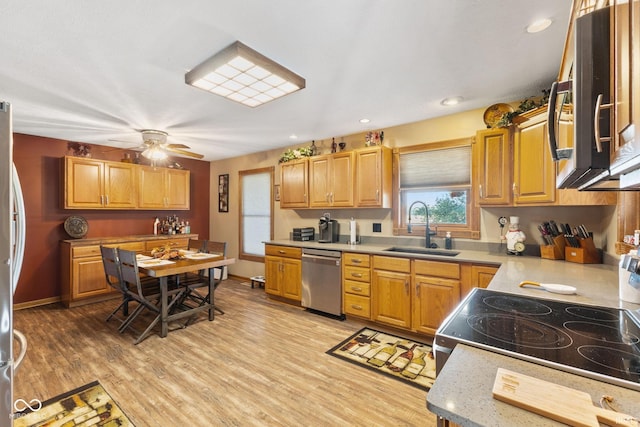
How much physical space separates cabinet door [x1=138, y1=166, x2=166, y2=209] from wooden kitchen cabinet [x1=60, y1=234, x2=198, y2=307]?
845mm

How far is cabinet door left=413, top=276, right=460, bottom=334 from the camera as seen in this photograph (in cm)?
275

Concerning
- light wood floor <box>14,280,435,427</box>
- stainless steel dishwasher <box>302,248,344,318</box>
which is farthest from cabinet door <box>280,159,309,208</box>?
light wood floor <box>14,280,435,427</box>

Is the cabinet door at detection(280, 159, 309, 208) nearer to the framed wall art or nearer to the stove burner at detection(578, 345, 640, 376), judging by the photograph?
the framed wall art

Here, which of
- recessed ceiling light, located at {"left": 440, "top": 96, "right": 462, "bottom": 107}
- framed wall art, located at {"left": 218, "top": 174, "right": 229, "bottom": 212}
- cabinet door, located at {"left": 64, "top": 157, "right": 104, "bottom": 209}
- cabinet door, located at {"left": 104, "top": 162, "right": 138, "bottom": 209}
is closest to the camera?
recessed ceiling light, located at {"left": 440, "top": 96, "right": 462, "bottom": 107}

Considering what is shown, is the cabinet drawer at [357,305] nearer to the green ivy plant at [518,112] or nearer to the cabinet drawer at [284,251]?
the cabinet drawer at [284,251]

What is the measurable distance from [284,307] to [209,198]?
337 cm

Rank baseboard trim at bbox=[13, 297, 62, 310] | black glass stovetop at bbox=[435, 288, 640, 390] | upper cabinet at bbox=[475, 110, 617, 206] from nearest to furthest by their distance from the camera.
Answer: black glass stovetop at bbox=[435, 288, 640, 390] < upper cabinet at bbox=[475, 110, 617, 206] < baseboard trim at bbox=[13, 297, 62, 310]

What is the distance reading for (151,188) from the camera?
198 inches

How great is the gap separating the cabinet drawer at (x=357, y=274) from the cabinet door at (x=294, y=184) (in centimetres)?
124

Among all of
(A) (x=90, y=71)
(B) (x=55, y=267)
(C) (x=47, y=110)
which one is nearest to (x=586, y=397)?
(A) (x=90, y=71)

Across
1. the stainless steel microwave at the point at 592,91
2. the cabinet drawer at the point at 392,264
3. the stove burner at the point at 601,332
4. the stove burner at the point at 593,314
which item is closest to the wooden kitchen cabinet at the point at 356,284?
the cabinet drawer at the point at 392,264

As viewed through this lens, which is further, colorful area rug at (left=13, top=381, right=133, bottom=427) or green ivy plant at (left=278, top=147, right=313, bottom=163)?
green ivy plant at (left=278, top=147, right=313, bottom=163)

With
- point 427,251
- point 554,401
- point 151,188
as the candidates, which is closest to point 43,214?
point 151,188

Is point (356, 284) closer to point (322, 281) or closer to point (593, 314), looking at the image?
point (322, 281)
